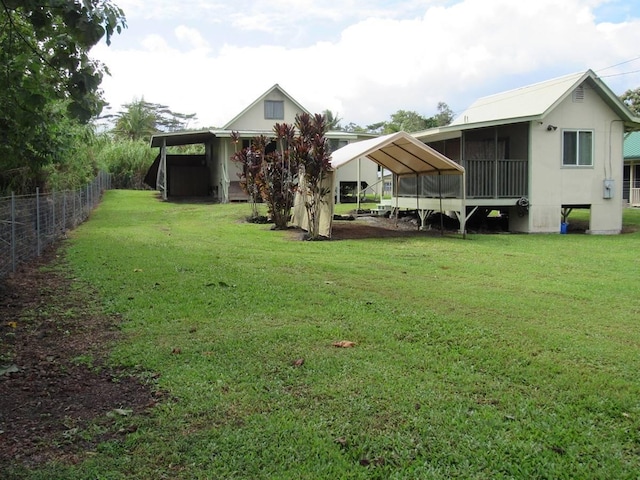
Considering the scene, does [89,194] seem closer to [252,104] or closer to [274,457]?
[252,104]

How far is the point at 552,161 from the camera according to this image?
724 inches

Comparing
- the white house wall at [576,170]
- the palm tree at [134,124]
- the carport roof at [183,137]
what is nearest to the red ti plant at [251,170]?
the carport roof at [183,137]

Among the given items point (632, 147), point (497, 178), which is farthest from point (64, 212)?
point (632, 147)

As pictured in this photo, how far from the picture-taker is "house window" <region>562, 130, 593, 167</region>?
18547mm

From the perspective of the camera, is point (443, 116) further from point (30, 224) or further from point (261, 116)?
point (30, 224)

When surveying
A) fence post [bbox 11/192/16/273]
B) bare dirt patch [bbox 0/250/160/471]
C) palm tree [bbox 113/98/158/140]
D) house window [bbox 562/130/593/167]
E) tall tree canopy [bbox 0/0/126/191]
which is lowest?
bare dirt patch [bbox 0/250/160/471]

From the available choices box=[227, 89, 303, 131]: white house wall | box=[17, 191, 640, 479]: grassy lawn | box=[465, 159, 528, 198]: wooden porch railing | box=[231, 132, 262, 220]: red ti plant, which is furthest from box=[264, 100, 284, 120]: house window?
box=[17, 191, 640, 479]: grassy lawn

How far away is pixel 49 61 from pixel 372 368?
12.7 ft

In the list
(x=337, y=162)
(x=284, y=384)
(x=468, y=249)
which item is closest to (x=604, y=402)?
(x=284, y=384)

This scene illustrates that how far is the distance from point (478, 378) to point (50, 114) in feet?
21.0

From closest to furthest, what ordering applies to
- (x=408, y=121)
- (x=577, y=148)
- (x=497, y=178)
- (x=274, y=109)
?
1. (x=497, y=178)
2. (x=577, y=148)
3. (x=274, y=109)
4. (x=408, y=121)

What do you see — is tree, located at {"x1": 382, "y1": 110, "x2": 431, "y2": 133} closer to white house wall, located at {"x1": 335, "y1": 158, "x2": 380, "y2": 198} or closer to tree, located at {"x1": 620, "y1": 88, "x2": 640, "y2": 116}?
tree, located at {"x1": 620, "y1": 88, "x2": 640, "y2": 116}

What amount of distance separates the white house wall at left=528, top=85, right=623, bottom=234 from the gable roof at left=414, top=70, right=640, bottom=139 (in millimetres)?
357

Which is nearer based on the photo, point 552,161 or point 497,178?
point 497,178
